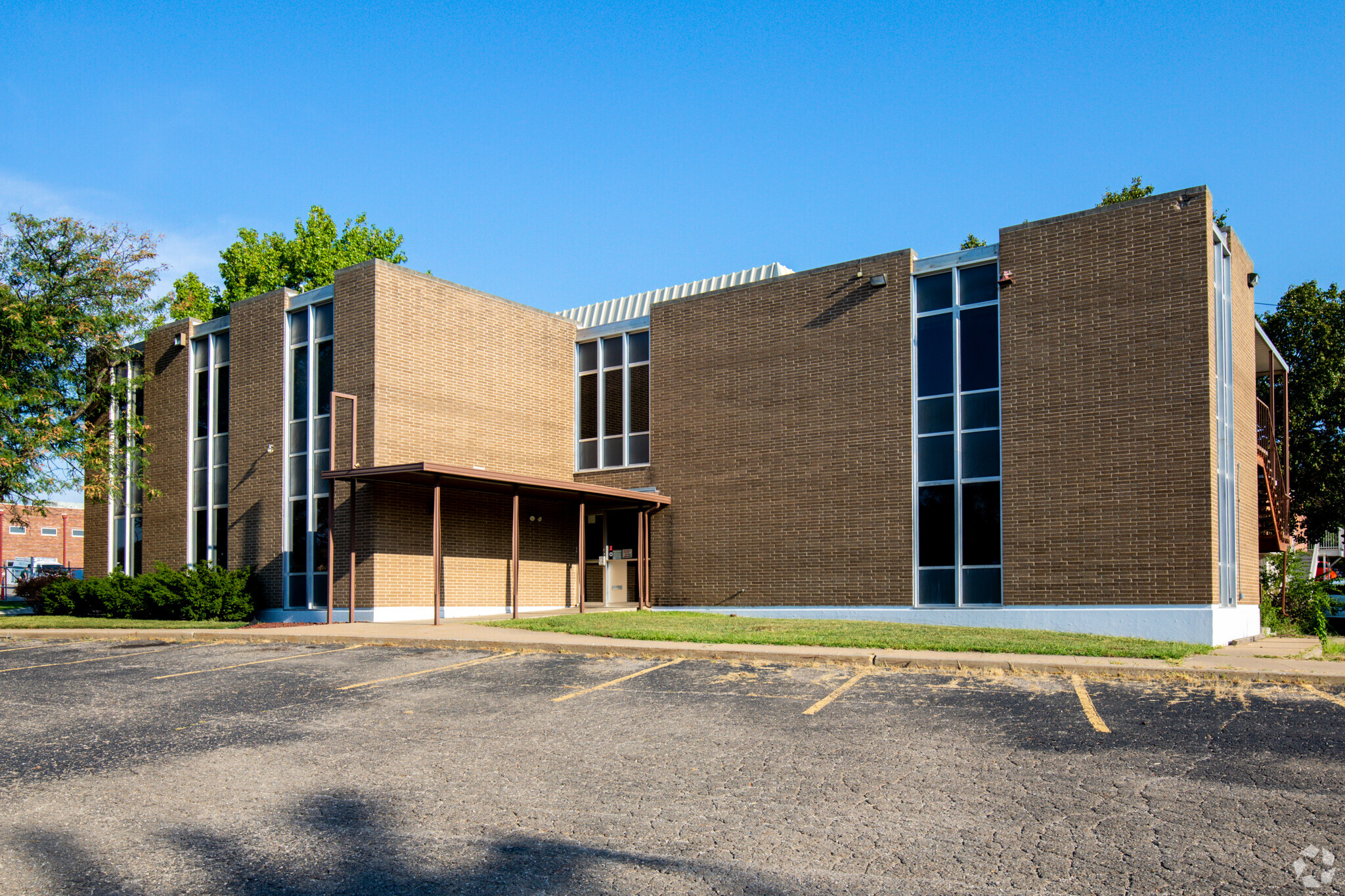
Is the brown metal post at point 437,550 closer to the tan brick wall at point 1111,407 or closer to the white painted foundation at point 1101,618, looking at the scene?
the white painted foundation at point 1101,618

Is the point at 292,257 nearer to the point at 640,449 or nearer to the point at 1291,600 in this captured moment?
the point at 640,449

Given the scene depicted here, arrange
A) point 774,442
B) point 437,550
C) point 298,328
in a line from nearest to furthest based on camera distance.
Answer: point 437,550, point 774,442, point 298,328

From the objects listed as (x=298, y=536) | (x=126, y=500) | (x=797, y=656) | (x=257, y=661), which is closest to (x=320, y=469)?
(x=298, y=536)

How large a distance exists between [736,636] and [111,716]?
826 centimetres

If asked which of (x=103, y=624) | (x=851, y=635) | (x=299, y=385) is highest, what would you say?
(x=299, y=385)

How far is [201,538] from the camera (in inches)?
957

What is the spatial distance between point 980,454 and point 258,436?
1591 cm

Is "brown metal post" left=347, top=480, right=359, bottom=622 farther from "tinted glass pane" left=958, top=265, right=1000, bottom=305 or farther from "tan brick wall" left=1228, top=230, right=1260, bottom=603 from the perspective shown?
"tan brick wall" left=1228, top=230, right=1260, bottom=603

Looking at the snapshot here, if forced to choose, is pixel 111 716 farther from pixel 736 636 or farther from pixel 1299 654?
pixel 1299 654

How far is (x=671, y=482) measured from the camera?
77.5ft

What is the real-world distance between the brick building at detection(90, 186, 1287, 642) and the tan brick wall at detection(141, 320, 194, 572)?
0.09 m

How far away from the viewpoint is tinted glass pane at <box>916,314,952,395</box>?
20.1 metres

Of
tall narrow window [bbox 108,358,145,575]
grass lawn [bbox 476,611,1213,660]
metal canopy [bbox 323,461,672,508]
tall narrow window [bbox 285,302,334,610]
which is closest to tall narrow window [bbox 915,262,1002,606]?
grass lawn [bbox 476,611,1213,660]

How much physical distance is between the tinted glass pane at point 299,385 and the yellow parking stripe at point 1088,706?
1747 centimetres
